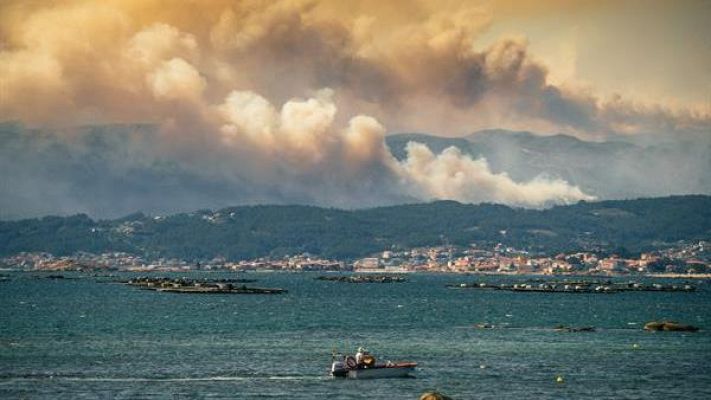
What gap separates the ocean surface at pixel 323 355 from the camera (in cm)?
8150

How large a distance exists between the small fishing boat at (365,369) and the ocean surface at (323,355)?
131 centimetres

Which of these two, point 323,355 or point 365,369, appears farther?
point 323,355

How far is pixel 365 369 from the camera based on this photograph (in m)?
88.2

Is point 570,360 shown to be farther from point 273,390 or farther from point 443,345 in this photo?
point 273,390

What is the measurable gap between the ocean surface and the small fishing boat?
1.31m

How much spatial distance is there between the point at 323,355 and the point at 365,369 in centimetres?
1573

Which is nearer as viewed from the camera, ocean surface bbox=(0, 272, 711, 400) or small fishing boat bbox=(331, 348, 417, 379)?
ocean surface bbox=(0, 272, 711, 400)

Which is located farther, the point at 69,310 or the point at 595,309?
the point at 595,309

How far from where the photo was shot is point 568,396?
7944 cm

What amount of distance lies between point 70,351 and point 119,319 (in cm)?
4462

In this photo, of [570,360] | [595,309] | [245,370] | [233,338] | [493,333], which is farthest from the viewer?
[595,309]

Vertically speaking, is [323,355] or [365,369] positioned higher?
[323,355]

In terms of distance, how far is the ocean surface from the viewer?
81.5 m

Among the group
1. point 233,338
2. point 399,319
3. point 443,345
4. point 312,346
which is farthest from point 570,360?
point 399,319
